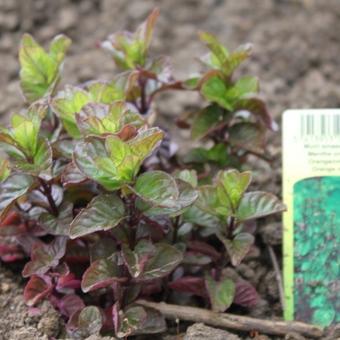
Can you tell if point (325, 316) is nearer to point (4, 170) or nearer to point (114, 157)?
point (114, 157)

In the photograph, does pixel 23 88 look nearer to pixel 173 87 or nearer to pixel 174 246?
pixel 173 87

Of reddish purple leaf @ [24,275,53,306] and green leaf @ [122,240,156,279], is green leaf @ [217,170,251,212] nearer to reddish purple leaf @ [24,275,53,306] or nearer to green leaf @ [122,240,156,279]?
green leaf @ [122,240,156,279]

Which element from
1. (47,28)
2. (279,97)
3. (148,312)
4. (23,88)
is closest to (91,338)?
(148,312)

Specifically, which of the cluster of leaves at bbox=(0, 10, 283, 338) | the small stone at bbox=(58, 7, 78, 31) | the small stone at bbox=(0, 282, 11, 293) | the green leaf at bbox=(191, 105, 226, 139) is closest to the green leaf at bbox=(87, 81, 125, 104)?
the cluster of leaves at bbox=(0, 10, 283, 338)

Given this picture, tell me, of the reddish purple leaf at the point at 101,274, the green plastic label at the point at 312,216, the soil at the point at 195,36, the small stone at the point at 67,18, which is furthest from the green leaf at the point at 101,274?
the small stone at the point at 67,18

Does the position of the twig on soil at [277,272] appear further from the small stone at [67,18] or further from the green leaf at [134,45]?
the small stone at [67,18]

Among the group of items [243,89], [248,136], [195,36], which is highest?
[195,36]

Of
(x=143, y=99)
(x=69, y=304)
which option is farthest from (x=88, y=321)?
(x=143, y=99)
